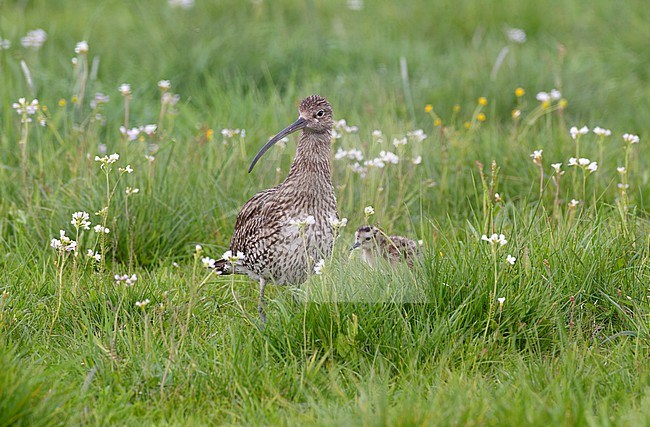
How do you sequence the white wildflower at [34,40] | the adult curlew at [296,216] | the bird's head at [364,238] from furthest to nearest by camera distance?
1. the white wildflower at [34,40]
2. the bird's head at [364,238]
3. the adult curlew at [296,216]

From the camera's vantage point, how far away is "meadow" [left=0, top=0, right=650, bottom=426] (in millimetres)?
4344

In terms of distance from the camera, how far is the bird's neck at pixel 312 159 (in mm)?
5465

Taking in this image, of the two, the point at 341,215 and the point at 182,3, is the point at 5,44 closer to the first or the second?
the point at 182,3

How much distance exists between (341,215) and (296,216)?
124 cm

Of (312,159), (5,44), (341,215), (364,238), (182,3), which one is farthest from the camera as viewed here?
(182,3)

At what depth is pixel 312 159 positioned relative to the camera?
5516mm

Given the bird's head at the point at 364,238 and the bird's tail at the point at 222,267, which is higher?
the bird's head at the point at 364,238

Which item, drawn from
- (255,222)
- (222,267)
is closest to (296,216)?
(255,222)

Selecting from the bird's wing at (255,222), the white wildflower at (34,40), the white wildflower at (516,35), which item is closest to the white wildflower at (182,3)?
the white wildflower at (34,40)

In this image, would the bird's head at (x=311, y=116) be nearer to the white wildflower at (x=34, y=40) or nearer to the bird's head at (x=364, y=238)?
the bird's head at (x=364, y=238)

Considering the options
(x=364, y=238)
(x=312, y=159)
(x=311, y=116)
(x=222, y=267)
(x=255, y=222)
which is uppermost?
(x=311, y=116)

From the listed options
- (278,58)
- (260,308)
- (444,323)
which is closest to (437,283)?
(444,323)

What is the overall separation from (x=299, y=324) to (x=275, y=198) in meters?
1.03

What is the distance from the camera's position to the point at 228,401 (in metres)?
4.37
